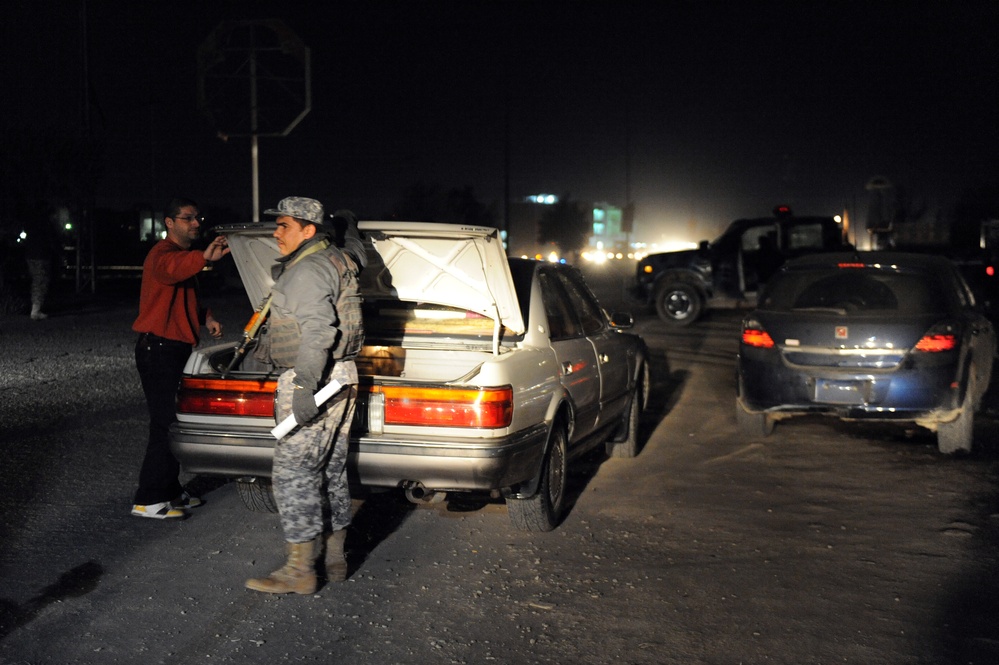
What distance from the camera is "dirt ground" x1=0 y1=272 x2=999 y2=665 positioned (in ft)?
13.8

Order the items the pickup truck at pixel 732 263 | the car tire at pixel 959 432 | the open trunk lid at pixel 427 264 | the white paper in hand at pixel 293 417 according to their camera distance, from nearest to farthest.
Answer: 1. the white paper in hand at pixel 293 417
2. the open trunk lid at pixel 427 264
3. the car tire at pixel 959 432
4. the pickup truck at pixel 732 263

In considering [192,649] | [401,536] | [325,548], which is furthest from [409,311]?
[192,649]

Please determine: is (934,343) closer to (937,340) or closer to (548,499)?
(937,340)

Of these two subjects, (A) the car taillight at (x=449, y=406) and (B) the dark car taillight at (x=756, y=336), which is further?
(B) the dark car taillight at (x=756, y=336)

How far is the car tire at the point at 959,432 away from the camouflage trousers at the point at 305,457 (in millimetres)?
5183

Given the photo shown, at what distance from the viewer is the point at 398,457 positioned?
5.20m

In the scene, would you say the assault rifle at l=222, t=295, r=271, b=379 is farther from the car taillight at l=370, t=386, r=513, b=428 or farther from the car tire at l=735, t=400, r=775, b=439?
the car tire at l=735, t=400, r=775, b=439

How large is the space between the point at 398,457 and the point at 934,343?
4.57m

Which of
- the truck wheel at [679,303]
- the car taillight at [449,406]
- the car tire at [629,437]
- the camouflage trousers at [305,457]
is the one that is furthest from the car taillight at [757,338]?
the truck wheel at [679,303]

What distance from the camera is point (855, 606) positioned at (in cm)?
472

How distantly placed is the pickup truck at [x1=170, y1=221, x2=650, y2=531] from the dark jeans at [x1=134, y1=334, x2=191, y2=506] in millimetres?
303

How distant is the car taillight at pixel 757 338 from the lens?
830 cm

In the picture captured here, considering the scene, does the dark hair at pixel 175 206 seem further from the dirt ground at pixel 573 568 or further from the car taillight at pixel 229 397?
the dirt ground at pixel 573 568

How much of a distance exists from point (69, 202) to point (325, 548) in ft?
76.5
